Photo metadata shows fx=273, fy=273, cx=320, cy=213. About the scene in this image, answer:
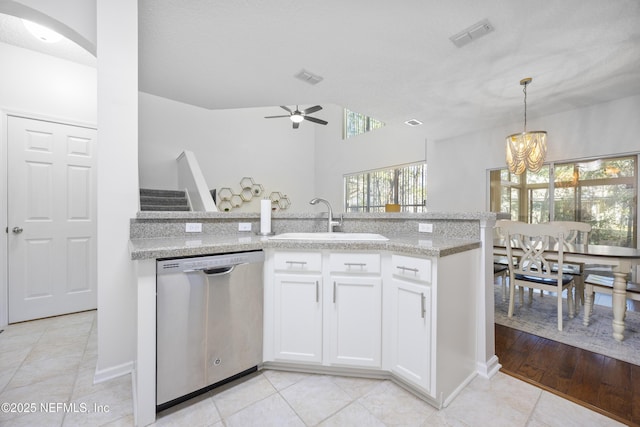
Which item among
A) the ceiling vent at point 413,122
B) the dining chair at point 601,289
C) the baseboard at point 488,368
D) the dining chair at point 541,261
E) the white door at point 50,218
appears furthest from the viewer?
the ceiling vent at point 413,122

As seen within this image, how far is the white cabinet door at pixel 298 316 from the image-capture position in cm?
160

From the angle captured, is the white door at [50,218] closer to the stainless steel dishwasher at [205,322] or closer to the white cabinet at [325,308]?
the stainless steel dishwasher at [205,322]

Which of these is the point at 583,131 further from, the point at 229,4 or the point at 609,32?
the point at 229,4

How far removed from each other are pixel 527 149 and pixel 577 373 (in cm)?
226

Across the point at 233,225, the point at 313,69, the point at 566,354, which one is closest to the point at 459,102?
the point at 313,69

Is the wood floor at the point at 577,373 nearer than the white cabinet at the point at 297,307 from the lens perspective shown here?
Yes

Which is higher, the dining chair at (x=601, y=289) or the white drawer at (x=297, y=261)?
the white drawer at (x=297, y=261)

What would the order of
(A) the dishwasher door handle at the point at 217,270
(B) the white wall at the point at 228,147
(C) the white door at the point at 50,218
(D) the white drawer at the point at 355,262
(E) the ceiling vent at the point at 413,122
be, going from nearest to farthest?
(A) the dishwasher door handle at the point at 217,270 → (D) the white drawer at the point at 355,262 → (C) the white door at the point at 50,218 → (E) the ceiling vent at the point at 413,122 → (B) the white wall at the point at 228,147

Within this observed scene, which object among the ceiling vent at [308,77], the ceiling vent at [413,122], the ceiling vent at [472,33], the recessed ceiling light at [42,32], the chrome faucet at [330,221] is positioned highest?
the recessed ceiling light at [42,32]

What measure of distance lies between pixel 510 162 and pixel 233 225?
3.20m

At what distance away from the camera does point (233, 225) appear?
6.75 ft

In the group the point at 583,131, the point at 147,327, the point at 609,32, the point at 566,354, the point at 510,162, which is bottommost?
the point at 566,354

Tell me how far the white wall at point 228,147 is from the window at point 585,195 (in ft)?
15.7

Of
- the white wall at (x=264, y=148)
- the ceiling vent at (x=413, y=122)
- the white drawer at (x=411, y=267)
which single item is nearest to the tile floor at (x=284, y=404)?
the white drawer at (x=411, y=267)
